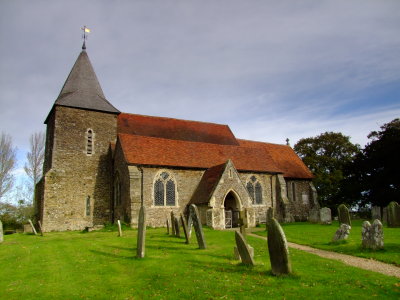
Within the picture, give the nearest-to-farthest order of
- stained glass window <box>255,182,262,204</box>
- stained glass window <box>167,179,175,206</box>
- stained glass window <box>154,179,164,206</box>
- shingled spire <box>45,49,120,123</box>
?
stained glass window <box>154,179,164,206</box>, stained glass window <box>167,179,175,206</box>, shingled spire <box>45,49,120,123</box>, stained glass window <box>255,182,262,204</box>

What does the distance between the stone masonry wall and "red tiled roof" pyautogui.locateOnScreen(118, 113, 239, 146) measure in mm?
2093

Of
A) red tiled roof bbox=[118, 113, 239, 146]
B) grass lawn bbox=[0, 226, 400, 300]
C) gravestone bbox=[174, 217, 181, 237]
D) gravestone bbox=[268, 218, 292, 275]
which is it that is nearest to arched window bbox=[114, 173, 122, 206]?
red tiled roof bbox=[118, 113, 239, 146]

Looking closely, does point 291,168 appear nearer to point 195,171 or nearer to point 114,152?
point 195,171

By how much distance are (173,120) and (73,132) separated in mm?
9448

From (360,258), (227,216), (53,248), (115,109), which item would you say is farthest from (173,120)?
(360,258)

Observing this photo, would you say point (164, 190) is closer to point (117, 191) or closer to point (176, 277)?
point (117, 191)

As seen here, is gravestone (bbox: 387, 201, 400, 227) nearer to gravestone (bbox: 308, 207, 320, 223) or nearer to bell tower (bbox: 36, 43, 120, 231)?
gravestone (bbox: 308, 207, 320, 223)

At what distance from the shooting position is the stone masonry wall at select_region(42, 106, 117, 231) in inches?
905

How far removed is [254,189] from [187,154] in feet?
20.1

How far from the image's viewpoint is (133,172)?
22406mm

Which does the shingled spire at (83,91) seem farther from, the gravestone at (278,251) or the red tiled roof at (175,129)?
the gravestone at (278,251)

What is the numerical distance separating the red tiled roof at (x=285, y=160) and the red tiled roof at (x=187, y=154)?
8.61 ft

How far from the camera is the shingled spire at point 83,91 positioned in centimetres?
2555

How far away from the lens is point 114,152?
25.4m
